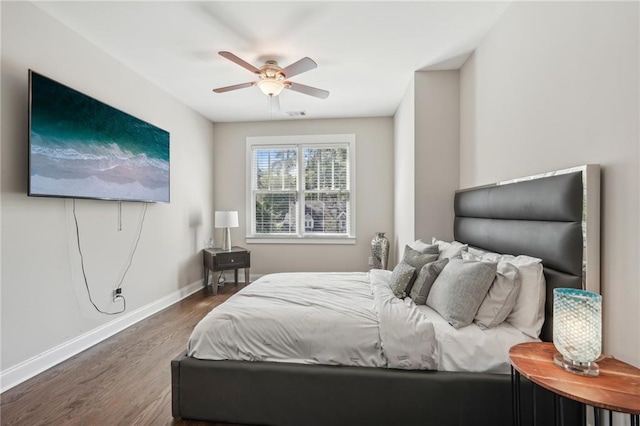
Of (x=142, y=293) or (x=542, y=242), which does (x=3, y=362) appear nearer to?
(x=142, y=293)

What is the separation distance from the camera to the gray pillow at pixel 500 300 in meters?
1.65

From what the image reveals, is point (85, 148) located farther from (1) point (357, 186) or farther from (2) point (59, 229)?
(1) point (357, 186)

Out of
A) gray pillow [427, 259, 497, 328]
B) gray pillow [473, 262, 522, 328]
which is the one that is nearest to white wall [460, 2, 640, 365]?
gray pillow [473, 262, 522, 328]

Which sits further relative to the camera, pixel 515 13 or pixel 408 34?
pixel 408 34

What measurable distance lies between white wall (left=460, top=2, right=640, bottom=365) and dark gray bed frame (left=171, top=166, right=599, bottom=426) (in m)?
0.11

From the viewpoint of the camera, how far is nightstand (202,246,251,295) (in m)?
4.22

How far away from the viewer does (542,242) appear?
165cm

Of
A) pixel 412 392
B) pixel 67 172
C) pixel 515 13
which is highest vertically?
pixel 515 13

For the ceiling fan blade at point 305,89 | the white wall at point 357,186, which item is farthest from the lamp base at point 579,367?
the white wall at point 357,186

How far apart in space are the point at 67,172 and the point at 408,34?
2.95 meters

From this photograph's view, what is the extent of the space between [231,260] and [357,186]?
7.42 ft

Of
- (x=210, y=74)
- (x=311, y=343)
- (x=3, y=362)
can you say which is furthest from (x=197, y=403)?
(x=210, y=74)

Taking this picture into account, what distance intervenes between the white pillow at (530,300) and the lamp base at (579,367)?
415 mm

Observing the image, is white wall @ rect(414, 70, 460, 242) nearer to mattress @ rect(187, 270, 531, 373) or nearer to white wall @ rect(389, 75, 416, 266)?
white wall @ rect(389, 75, 416, 266)
